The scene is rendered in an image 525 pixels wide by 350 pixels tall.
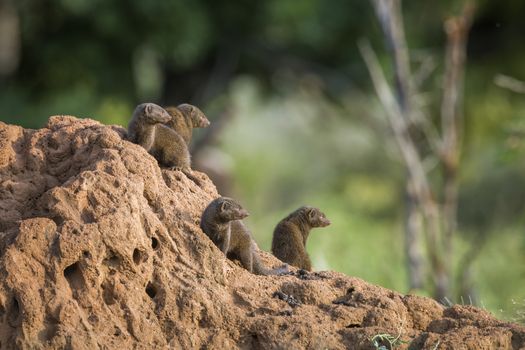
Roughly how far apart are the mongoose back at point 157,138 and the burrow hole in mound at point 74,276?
1.40 metres

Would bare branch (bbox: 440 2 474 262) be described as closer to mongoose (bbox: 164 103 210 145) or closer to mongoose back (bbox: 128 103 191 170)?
mongoose (bbox: 164 103 210 145)

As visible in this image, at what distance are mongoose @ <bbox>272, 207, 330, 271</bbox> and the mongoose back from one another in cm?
133

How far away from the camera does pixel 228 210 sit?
6.85 metres

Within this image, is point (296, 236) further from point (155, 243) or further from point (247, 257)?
point (155, 243)

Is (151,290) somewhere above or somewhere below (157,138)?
below

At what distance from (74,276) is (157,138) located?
5.61 feet

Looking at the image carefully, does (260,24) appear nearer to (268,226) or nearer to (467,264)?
(268,226)

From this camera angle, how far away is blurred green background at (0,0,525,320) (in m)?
18.7

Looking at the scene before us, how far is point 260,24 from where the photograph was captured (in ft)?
67.6

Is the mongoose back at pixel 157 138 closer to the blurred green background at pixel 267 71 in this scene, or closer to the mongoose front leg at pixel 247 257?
the mongoose front leg at pixel 247 257

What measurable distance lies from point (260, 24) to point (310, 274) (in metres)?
14.0

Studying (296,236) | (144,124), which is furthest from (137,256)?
(296,236)

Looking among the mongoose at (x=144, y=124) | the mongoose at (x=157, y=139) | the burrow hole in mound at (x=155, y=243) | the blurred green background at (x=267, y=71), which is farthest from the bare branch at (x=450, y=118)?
the burrow hole in mound at (x=155, y=243)

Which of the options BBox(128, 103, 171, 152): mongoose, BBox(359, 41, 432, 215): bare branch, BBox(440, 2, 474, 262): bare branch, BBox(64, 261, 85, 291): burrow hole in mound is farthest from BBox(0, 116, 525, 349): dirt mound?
BBox(359, 41, 432, 215): bare branch
